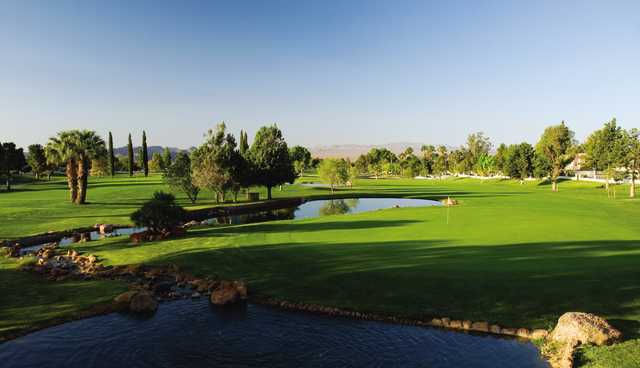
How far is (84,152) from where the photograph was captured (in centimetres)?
5966

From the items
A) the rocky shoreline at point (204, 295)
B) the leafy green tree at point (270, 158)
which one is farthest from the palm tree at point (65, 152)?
the rocky shoreline at point (204, 295)

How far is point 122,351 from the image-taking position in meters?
14.7

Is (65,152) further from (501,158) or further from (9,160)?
(501,158)

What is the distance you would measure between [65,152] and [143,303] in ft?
170

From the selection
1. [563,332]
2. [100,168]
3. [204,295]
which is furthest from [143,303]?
[100,168]

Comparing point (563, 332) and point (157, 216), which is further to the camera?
point (157, 216)

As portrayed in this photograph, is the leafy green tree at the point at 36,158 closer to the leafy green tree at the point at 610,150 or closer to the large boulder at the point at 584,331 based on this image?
the large boulder at the point at 584,331

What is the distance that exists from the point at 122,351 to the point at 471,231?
2941 cm

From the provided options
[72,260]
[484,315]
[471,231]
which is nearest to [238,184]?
[72,260]

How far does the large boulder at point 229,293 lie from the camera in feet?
64.1

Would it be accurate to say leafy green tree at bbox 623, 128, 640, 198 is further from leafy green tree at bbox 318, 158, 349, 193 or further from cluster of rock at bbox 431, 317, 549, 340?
cluster of rock at bbox 431, 317, 549, 340

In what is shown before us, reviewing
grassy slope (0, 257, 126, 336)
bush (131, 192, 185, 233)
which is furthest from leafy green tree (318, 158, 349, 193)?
grassy slope (0, 257, 126, 336)

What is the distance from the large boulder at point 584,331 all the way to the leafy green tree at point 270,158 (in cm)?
6292

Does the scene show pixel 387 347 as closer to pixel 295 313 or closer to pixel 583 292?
pixel 295 313
